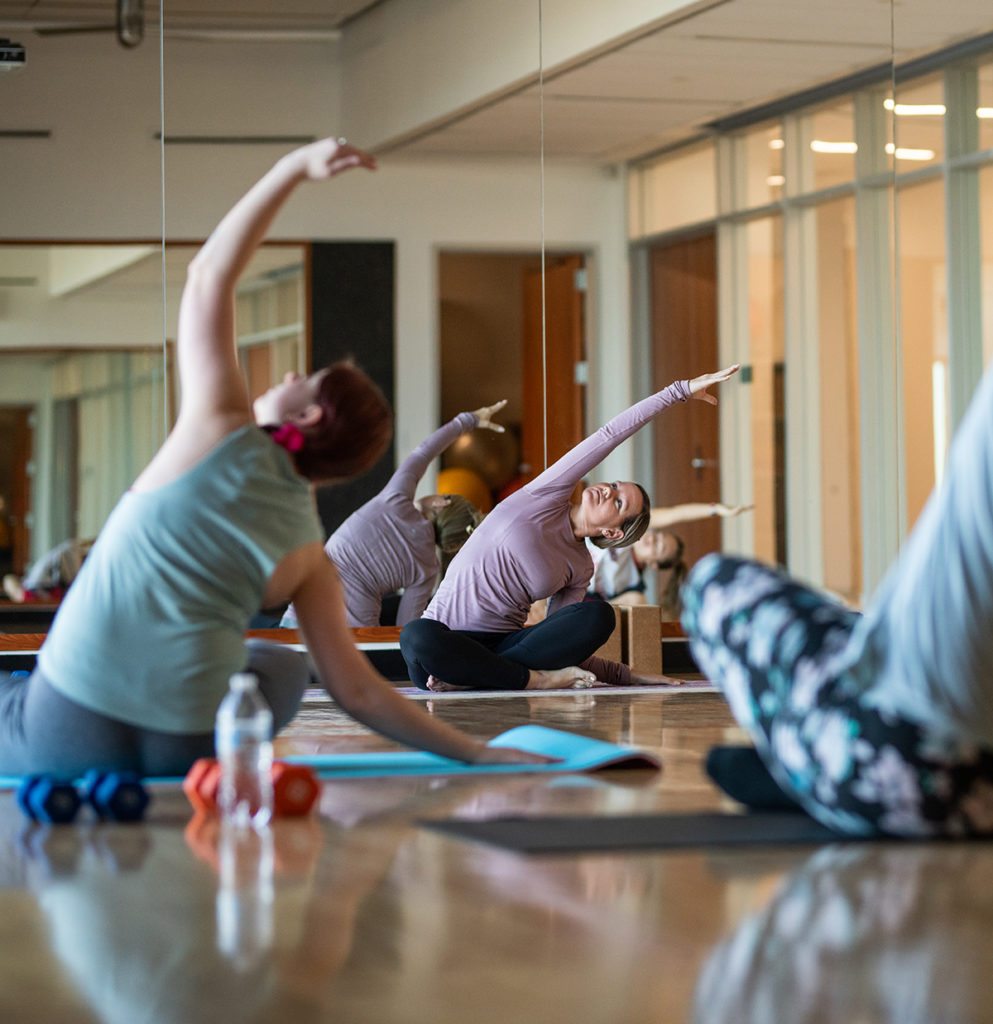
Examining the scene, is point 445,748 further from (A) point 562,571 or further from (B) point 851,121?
(B) point 851,121

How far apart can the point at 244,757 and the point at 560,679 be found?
2.75m

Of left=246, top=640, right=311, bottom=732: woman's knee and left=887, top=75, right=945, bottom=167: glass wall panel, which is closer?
left=246, top=640, right=311, bottom=732: woman's knee

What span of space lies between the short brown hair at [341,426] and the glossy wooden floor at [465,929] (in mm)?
529

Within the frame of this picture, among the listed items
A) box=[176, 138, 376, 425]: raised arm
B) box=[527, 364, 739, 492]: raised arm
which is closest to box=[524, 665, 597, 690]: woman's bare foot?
box=[527, 364, 739, 492]: raised arm

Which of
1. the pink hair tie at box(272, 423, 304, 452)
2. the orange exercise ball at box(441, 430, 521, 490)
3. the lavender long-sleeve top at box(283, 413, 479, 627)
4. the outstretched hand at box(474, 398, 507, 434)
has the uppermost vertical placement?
the outstretched hand at box(474, 398, 507, 434)

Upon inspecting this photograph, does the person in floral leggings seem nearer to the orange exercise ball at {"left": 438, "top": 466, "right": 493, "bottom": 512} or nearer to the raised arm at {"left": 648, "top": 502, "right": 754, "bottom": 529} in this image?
the orange exercise ball at {"left": 438, "top": 466, "right": 493, "bottom": 512}

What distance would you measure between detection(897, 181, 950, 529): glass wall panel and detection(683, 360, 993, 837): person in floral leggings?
215 inches

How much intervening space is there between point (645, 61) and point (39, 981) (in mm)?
5774

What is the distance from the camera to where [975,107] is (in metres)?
7.02

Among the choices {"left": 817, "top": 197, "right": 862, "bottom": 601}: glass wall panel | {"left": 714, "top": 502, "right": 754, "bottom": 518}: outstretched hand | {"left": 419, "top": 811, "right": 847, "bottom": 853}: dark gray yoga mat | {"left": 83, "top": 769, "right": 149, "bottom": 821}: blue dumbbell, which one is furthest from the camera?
{"left": 817, "top": 197, "right": 862, "bottom": 601}: glass wall panel

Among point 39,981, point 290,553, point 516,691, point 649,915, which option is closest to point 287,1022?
point 39,981

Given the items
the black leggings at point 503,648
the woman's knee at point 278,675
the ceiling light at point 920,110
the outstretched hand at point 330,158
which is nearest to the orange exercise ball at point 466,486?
the black leggings at point 503,648

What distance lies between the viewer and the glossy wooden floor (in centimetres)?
127

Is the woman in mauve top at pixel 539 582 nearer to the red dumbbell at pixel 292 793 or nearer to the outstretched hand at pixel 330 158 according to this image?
the red dumbbell at pixel 292 793
